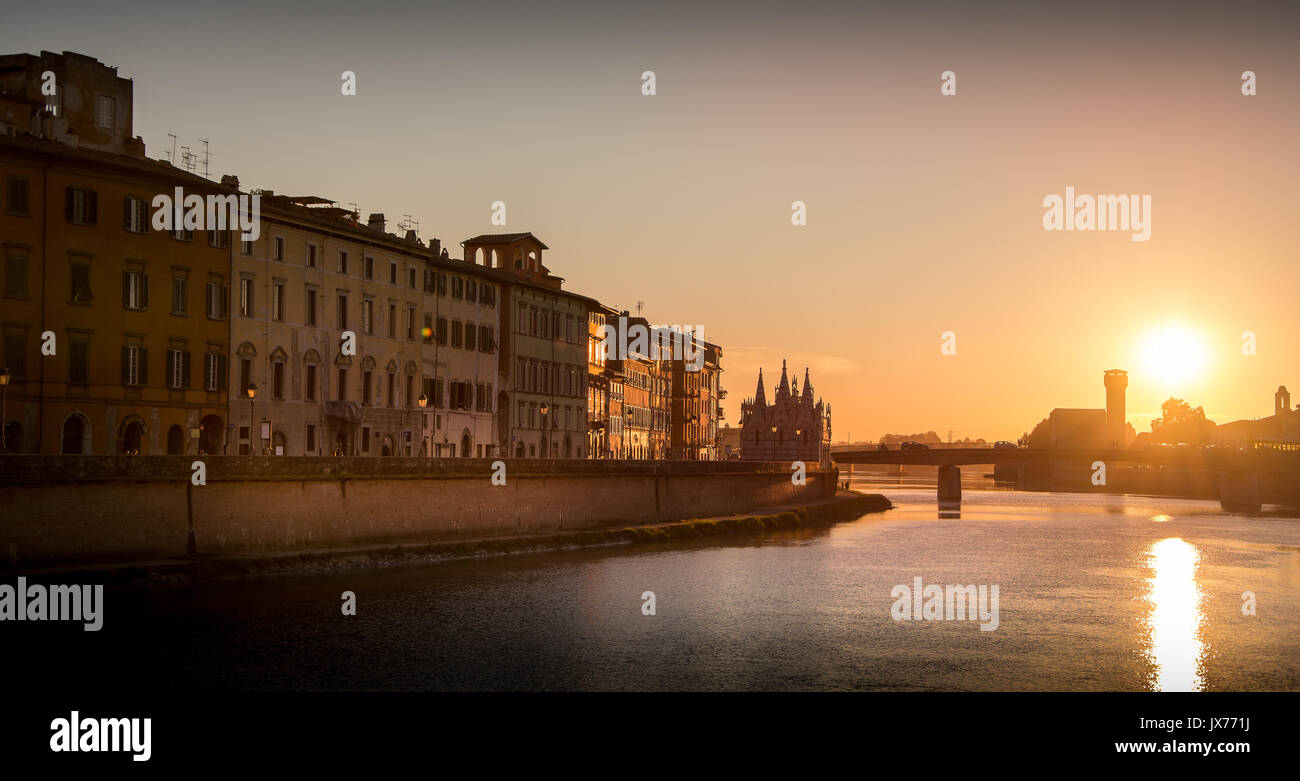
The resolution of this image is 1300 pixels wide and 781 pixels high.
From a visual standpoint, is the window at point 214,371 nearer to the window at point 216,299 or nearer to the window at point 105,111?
the window at point 216,299

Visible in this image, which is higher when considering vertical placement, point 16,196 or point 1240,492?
point 16,196

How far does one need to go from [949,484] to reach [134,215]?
10986cm

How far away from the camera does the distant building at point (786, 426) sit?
6786 inches

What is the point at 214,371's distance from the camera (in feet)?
188

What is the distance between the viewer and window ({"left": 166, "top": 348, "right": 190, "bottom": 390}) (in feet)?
179

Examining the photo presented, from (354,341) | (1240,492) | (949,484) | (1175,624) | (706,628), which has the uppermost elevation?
(354,341)

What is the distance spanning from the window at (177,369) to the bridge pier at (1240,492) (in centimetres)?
9827

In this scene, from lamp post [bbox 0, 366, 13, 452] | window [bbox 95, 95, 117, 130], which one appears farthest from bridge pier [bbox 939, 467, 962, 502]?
lamp post [bbox 0, 366, 13, 452]

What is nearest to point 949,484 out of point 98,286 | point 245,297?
point 245,297

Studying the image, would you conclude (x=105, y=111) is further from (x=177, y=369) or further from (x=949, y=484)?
(x=949, y=484)

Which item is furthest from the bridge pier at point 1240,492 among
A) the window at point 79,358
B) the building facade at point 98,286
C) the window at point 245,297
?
the window at point 79,358
